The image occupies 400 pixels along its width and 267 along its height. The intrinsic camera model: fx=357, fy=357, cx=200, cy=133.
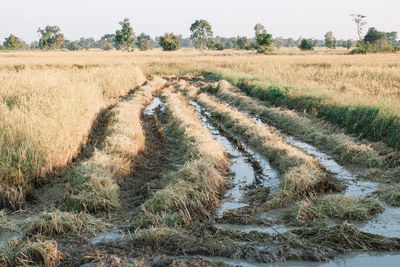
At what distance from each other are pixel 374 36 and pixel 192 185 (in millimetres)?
62800

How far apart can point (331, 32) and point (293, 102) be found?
89838mm

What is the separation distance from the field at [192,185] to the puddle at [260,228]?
0.01 meters

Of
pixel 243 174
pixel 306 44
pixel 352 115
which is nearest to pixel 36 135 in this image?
pixel 243 174

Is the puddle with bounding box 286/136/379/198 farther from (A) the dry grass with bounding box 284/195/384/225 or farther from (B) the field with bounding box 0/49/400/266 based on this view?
(A) the dry grass with bounding box 284/195/384/225

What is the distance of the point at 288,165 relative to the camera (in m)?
6.59

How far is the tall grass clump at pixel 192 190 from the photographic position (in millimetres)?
4637

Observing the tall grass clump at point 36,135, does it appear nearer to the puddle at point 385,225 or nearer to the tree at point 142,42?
the puddle at point 385,225

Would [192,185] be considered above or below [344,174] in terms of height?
above

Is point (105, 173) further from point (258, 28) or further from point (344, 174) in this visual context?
point (258, 28)

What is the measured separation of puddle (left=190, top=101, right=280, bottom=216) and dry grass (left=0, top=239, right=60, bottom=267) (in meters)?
2.23

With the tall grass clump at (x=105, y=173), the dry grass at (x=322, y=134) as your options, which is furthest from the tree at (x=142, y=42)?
the tall grass clump at (x=105, y=173)

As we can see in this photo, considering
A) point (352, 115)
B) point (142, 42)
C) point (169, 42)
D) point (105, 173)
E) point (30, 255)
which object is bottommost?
point (30, 255)

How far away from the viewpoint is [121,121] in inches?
380

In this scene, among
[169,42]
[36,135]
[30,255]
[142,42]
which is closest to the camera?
[30,255]
